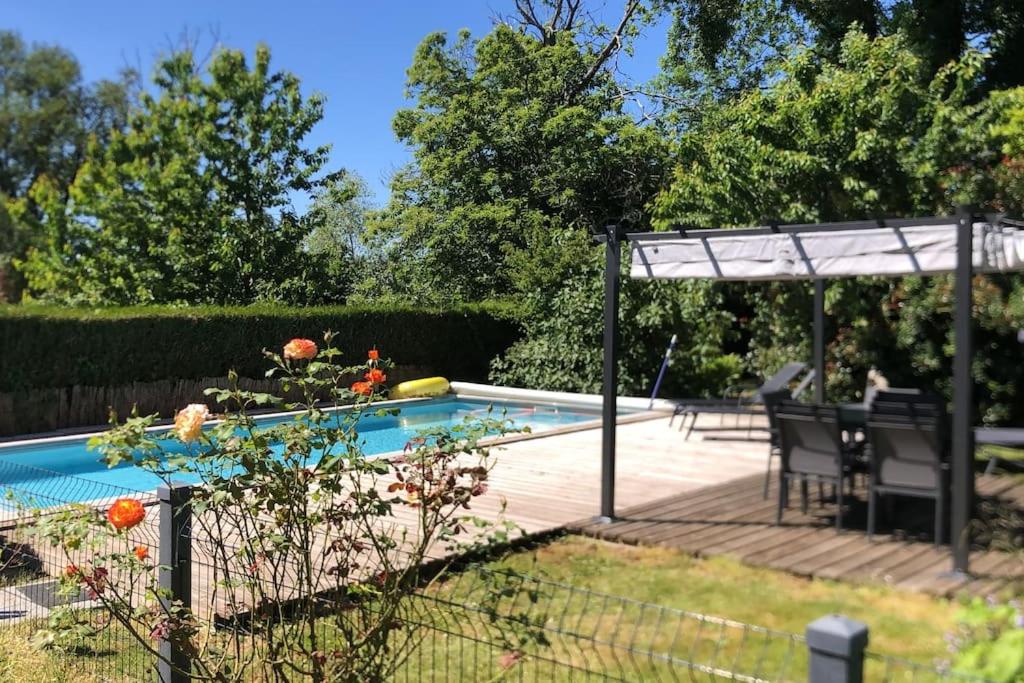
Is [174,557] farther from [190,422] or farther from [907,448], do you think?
[907,448]

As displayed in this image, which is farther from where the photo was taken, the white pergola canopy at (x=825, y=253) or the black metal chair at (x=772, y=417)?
the black metal chair at (x=772, y=417)

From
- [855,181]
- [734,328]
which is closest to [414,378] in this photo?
[734,328]

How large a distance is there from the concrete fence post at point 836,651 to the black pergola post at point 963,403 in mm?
3389

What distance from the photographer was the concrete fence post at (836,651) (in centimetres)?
166

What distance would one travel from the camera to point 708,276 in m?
5.98

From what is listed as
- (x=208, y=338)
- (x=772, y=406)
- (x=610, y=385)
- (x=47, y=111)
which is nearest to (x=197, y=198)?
(x=208, y=338)

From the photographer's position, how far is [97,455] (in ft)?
35.2

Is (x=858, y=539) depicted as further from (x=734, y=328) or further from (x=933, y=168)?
(x=734, y=328)

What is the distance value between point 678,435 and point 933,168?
481 cm

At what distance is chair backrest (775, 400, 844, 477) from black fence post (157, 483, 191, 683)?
394 centimetres

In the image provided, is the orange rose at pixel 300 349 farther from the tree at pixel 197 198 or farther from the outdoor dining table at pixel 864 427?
the tree at pixel 197 198

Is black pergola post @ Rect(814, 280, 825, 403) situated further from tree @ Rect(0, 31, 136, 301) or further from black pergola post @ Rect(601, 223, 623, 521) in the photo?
tree @ Rect(0, 31, 136, 301)

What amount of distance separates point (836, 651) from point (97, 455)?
10.7 meters

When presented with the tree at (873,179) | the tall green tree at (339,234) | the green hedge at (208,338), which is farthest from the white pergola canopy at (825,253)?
the tall green tree at (339,234)
